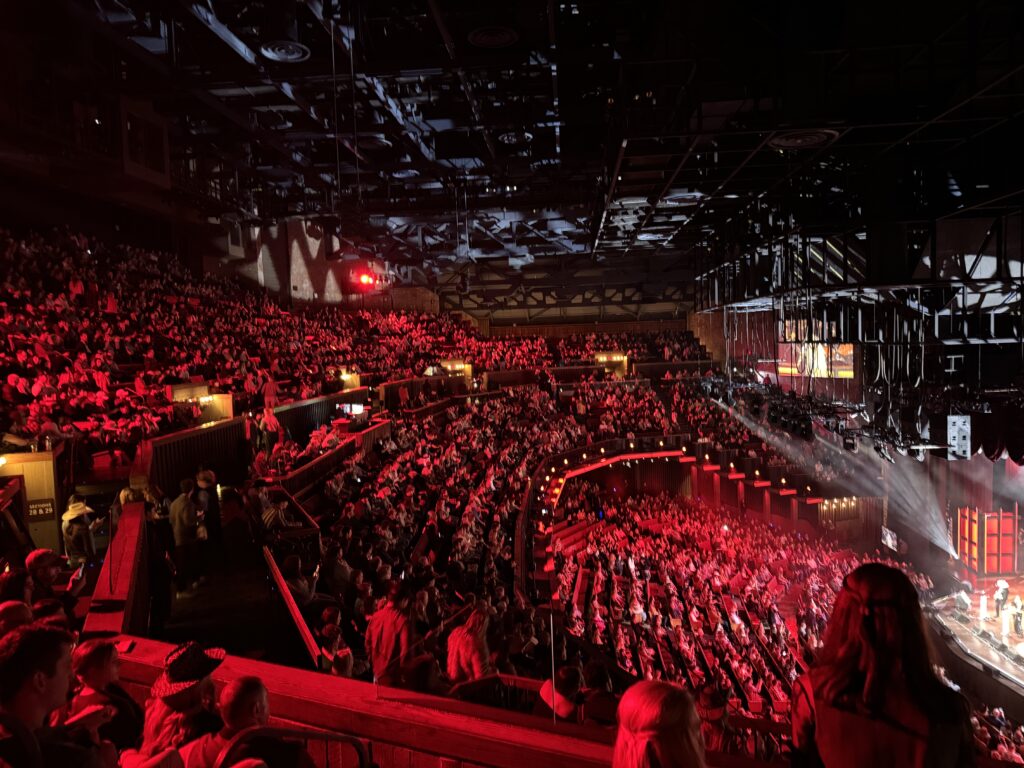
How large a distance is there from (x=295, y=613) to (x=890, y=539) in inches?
788

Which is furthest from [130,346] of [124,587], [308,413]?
[124,587]

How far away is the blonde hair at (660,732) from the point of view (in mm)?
1412

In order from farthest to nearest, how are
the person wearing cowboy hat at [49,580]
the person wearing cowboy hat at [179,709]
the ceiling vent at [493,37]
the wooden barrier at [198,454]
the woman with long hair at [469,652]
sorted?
the wooden barrier at [198,454], the ceiling vent at [493,37], the person wearing cowboy hat at [49,580], the woman with long hair at [469,652], the person wearing cowboy hat at [179,709]

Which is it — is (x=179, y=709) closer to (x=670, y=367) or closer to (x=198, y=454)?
(x=198, y=454)

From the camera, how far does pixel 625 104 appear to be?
7418 millimetres

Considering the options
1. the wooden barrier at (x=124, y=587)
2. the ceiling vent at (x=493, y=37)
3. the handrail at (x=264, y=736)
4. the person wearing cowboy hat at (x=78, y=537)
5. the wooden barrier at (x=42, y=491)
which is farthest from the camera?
the ceiling vent at (x=493, y=37)

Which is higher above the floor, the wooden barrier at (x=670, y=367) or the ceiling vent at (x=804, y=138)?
the ceiling vent at (x=804, y=138)

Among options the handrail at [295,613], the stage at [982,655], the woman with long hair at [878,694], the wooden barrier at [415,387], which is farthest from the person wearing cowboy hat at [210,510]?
the stage at [982,655]

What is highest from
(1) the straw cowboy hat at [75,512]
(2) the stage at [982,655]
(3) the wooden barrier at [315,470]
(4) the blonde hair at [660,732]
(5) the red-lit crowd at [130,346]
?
(5) the red-lit crowd at [130,346]

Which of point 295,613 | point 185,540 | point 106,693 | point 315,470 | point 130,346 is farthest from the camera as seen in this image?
point 130,346

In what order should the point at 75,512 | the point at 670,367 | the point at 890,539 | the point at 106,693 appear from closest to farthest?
the point at 106,693, the point at 75,512, the point at 890,539, the point at 670,367

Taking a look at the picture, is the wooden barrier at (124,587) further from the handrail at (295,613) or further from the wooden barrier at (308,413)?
the wooden barrier at (308,413)

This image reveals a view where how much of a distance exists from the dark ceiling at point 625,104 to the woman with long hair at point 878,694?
575cm

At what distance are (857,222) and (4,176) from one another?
56.6 feet
